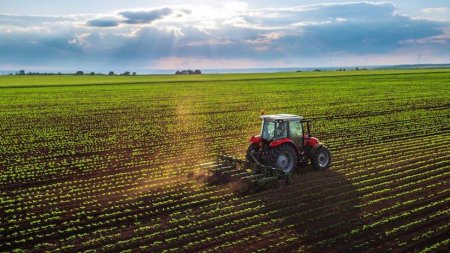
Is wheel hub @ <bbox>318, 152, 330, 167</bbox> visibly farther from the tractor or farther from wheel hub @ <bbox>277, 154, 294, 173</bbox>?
wheel hub @ <bbox>277, 154, 294, 173</bbox>

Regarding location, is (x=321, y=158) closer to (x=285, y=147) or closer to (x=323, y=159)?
(x=323, y=159)

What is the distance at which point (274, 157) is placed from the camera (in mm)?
14586

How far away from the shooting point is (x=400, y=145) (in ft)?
67.6

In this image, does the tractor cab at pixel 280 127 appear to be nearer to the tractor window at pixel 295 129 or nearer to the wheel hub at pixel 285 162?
the tractor window at pixel 295 129

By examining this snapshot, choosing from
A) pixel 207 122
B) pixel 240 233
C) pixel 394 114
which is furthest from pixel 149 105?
pixel 240 233

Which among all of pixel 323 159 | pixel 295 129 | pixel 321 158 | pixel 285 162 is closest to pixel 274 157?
pixel 285 162

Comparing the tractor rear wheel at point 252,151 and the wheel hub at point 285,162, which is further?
the tractor rear wheel at point 252,151

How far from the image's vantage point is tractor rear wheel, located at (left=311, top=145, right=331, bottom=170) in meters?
15.7

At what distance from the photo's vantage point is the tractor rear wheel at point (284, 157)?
576 inches

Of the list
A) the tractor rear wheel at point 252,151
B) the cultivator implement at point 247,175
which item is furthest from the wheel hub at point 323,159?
the tractor rear wheel at point 252,151

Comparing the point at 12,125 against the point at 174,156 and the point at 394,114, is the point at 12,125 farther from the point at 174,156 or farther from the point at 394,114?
the point at 394,114

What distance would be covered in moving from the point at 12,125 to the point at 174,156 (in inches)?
602

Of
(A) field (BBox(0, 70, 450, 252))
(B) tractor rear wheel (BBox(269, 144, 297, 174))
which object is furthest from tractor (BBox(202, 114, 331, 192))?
(A) field (BBox(0, 70, 450, 252))

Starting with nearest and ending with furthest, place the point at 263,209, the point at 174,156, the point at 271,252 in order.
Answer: the point at 271,252 < the point at 263,209 < the point at 174,156
